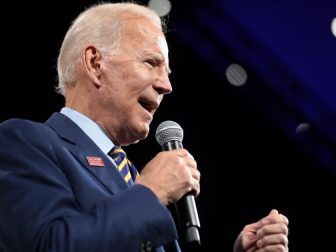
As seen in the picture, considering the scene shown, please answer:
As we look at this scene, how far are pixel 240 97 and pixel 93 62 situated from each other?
1930 mm

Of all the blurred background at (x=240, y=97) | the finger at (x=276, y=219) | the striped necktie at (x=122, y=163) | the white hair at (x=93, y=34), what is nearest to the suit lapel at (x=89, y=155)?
the striped necktie at (x=122, y=163)

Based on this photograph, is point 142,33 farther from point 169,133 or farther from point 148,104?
point 169,133

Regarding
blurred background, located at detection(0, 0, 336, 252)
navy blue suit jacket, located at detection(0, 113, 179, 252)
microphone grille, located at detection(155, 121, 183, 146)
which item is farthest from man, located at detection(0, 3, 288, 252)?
blurred background, located at detection(0, 0, 336, 252)

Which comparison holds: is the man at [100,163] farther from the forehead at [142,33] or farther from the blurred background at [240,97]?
the blurred background at [240,97]

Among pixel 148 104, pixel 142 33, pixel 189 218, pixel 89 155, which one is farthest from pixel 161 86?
pixel 189 218

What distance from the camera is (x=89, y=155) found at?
131cm

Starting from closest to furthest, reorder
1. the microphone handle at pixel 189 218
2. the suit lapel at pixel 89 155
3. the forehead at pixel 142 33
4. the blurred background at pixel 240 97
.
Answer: the microphone handle at pixel 189 218, the suit lapel at pixel 89 155, the forehead at pixel 142 33, the blurred background at pixel 240 97

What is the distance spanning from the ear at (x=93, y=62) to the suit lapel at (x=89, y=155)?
8.6 inches

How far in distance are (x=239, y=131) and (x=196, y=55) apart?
63 cm

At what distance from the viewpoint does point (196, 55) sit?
3.27 meters

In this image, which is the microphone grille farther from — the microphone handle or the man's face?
the microphone handle

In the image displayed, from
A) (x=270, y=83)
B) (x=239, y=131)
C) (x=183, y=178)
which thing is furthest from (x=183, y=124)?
(x=183, y=178)

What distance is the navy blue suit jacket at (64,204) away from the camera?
103 cm

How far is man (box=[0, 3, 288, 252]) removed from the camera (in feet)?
3.43
